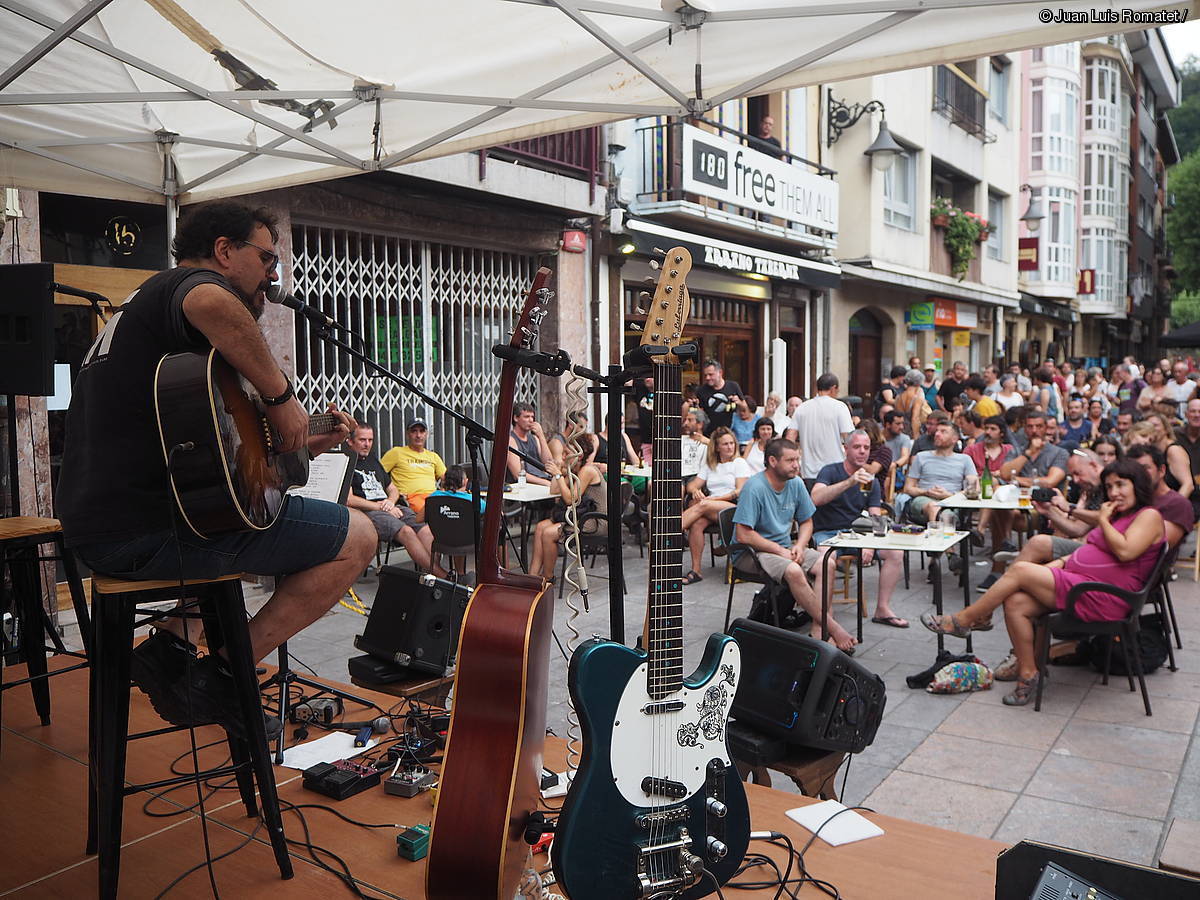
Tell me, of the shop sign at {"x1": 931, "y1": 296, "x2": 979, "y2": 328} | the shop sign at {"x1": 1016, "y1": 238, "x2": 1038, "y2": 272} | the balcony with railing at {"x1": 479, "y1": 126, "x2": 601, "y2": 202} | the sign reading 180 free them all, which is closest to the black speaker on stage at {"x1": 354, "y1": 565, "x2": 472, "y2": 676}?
the balcony with railing at {"x1": 479, "y1": 126, "x2": 601, "y2": 202}

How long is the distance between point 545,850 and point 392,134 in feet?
11.6

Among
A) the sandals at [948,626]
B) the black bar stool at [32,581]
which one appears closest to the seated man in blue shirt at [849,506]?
the sandals at [948,626]

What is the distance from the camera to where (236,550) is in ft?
7.95

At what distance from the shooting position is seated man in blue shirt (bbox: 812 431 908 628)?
6.50 m

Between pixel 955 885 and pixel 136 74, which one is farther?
pixel 136 74

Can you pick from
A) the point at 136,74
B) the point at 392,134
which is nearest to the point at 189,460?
the point at 392,134

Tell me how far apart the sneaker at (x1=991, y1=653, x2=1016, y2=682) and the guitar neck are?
368 centimetres

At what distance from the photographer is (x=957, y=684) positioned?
514 centimetres

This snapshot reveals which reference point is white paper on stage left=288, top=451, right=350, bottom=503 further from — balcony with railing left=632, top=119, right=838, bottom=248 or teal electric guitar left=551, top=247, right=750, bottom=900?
balcony with railing left=632, top=119, right=838, bottom=248

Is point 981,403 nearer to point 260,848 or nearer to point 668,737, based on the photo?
point 668,737

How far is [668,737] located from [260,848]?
4.28 ft

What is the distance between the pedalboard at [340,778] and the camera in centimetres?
299

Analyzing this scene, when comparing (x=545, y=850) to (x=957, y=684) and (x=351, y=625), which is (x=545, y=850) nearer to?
(x=957, y=684)

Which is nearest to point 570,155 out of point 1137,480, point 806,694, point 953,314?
point 1137,480
